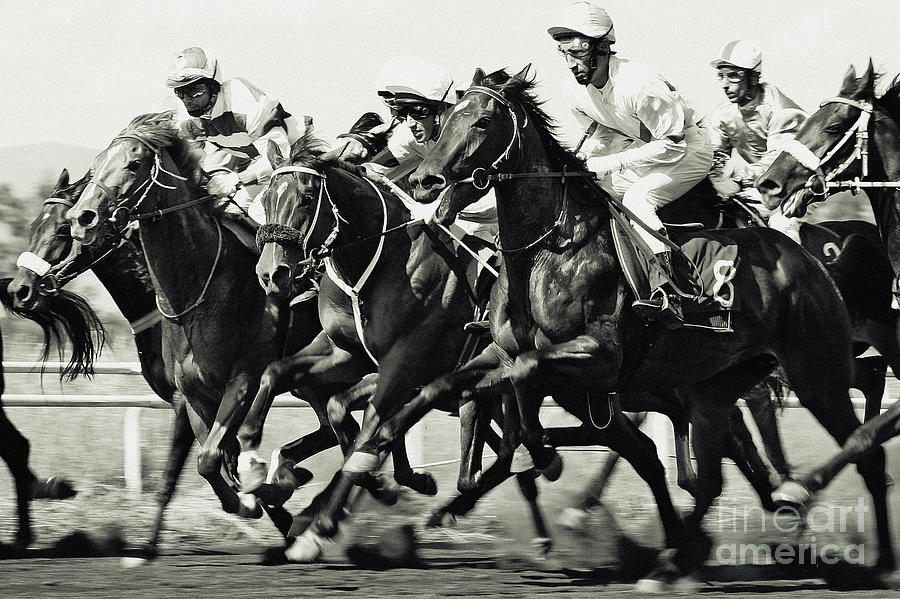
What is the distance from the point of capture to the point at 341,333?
7.08 m

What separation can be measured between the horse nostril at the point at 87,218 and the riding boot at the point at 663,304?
2679mm

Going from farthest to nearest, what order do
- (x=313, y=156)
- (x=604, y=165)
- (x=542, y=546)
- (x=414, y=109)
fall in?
(x=414, y=109) < (x=542, y=546) < (x=313, y=156) < (x=604, y=165)

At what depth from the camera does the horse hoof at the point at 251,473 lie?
6.90 m

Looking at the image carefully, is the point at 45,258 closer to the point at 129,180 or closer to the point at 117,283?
the point at 117,283

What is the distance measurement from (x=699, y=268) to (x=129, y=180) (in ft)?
9.36

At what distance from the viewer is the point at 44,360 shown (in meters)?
8.20

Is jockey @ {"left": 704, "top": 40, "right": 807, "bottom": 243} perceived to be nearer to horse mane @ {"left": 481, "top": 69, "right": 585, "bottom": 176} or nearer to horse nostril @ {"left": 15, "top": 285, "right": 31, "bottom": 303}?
horse mane @ {"left": 481, "top": 69, "right": 585, "bottom": 176}

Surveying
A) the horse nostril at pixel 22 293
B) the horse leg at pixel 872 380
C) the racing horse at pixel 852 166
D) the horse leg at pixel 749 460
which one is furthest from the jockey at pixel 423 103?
the horse leg at pixel 872 380

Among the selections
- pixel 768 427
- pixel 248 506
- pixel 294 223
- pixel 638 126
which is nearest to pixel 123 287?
pixel 248 506

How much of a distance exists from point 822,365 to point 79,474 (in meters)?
5.36

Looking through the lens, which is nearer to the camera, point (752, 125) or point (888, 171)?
point (888, 171)

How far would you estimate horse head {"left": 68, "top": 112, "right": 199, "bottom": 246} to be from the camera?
6938 mm

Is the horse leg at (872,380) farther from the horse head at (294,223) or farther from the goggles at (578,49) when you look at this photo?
the horse head at (294,223)

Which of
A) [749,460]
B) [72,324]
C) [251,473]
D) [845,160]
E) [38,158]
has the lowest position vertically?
[38,158]
